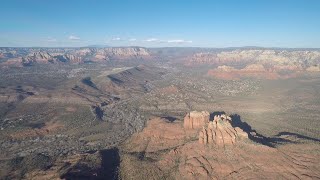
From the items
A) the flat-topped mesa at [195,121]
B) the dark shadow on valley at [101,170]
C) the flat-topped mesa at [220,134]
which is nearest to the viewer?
the dark shadow on valley at [101,170]

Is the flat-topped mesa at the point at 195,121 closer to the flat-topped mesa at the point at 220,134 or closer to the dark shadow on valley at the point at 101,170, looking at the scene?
the flat-topped mesa at the point at 220,134

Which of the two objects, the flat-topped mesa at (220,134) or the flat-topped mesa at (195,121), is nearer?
the flat-topped mesa at (220,134)

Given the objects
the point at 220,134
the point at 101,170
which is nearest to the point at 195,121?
the point at 220,134

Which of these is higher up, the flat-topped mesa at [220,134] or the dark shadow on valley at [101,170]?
the flat-topped mesa at [220,134]

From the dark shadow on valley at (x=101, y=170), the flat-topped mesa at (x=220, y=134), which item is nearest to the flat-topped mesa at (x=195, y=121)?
the flat-topped mesa at (x=220, y=134)

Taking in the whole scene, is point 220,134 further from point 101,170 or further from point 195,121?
point 101,170

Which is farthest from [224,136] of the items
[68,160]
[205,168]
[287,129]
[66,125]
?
[66,125]

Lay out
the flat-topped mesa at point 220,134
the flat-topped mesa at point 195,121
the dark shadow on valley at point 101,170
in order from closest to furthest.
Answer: the dark shadow on valley at point 101,170
the flat-topped mesa at point 220,134
the flat-topped mesa at point 195,121

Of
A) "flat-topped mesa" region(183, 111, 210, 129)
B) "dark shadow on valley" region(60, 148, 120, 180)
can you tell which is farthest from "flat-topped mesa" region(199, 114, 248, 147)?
"dark shadow on valley" region(60, 148, 120, 180)
